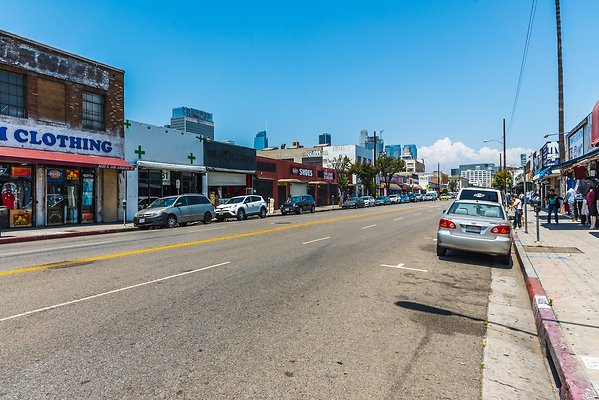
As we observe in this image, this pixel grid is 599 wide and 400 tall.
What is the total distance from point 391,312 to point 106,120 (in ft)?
74.6

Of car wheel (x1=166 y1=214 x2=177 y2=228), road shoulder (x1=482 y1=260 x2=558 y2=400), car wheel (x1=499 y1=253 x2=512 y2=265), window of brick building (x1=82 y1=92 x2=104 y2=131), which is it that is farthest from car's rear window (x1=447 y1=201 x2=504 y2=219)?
window of brick building (x1=82 y1=92 x2=104 y2=131)

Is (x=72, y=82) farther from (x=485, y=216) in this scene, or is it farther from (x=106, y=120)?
(x=485, y=216)

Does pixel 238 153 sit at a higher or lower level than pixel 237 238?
higher

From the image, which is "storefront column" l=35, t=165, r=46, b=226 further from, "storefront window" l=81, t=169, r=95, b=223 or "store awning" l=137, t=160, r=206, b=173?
"store awning" l=137, t=160, r=206, b=173

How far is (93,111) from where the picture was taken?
75.2 ft

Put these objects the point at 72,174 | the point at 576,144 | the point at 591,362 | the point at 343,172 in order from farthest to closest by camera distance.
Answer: the point at 343,172
the point at 576,144
the point at 72,174
the point at 591,362

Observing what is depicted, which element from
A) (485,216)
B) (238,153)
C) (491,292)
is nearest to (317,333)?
(491,292)

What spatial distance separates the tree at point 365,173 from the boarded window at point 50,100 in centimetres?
4286

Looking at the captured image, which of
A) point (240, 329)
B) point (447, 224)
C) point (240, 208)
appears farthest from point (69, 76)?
point (240, 329)

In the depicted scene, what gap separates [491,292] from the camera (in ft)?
23.9

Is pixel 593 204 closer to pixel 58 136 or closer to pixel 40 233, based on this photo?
pixel 40 233

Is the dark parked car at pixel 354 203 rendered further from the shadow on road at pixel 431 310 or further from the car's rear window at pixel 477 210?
the shadow on road at pixel 431 310

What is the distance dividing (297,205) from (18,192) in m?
20.7

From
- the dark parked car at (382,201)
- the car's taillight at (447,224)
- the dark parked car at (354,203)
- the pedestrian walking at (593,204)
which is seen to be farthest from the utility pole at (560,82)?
the dark parked car at (382,201)
